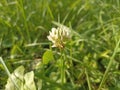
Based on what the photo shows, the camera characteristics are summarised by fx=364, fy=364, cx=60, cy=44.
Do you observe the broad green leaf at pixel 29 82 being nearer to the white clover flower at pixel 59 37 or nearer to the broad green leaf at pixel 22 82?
the broad green leaf at pixel 22 82

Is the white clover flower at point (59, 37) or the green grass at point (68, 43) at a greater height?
the white clover flower at point (59, 37)

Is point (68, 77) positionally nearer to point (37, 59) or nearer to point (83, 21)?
point (37, 59)

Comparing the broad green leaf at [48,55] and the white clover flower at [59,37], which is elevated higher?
the white clover flower at [59,37]

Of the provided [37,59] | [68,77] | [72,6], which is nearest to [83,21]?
[72,6]

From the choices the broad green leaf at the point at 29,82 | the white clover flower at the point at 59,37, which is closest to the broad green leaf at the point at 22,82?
the broad green leaf at the point at 29,82

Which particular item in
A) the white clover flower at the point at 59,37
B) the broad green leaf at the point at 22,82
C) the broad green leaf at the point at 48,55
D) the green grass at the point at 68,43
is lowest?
the green grass at the point at 68,43

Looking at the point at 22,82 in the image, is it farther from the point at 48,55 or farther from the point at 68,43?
the point at 68,43

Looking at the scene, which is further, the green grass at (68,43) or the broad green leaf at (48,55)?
the green grass at (68,43)

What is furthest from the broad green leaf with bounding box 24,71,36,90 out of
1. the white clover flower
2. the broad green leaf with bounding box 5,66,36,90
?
the white clover flower
